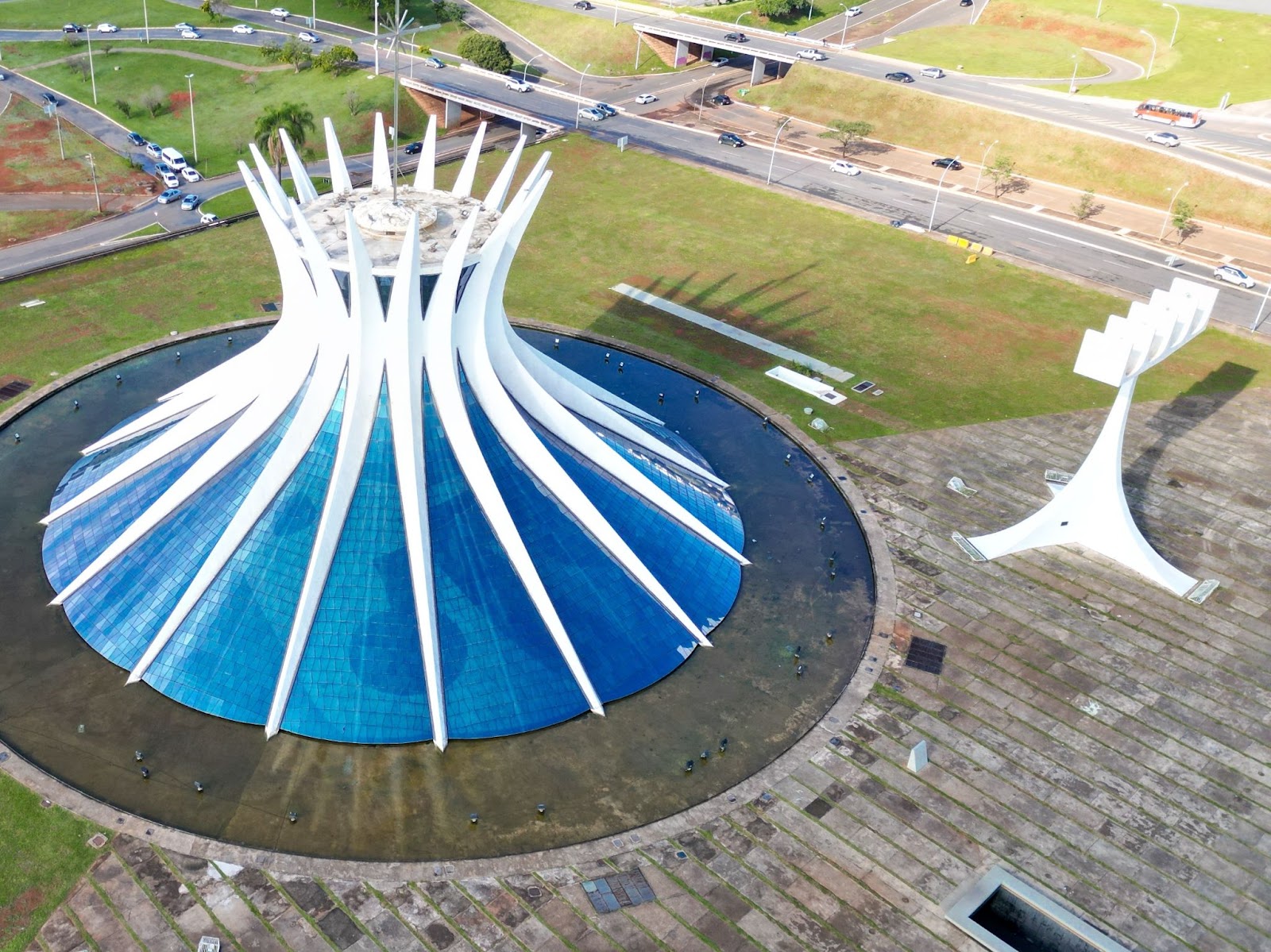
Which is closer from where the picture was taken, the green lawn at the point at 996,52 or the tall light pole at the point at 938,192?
the tall light pole at the point at 938,192

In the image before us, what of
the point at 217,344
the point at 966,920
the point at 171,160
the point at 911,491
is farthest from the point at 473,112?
the point at 966,920

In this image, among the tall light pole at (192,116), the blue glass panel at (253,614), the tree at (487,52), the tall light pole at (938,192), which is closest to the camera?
the blue glass panel at (253,614)

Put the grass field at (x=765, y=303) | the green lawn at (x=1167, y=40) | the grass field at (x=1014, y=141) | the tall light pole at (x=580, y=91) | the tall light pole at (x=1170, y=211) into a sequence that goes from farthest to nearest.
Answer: the green lawn at (x=1167, y=40)
the tall light pole at (x=580, y=91)
the grass field at (x=1014, y=141)
the tall light pole at (x=1170, y=211)
the grass field at (x=765, y=303)

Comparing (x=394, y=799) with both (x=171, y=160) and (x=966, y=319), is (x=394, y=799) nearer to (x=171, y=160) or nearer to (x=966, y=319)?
(x=966, y=319)

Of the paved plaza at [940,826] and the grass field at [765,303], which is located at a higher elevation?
the grass field at [765,303]

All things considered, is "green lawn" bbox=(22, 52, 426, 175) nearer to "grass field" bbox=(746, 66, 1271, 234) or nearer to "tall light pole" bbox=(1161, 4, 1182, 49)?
"grass field" bbox=(746, 66, 1271, 234)

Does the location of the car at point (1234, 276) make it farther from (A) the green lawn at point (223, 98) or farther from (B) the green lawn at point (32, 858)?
(B) the green lawn at point (32, 858)

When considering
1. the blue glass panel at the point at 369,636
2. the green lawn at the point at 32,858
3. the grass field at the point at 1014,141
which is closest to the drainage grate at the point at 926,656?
the blue glass panel at the point at 369,636
